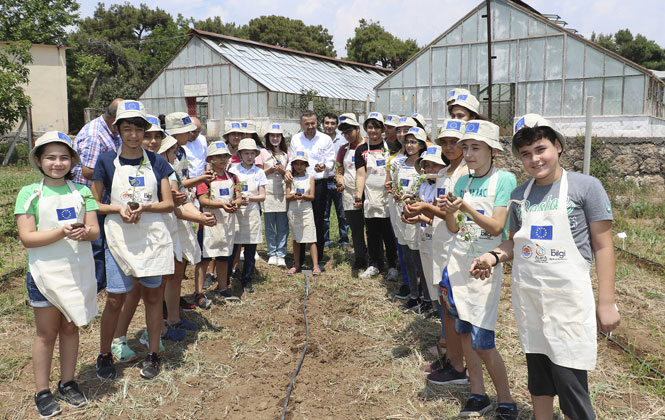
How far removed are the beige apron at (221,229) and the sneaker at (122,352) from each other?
1595 millimetres

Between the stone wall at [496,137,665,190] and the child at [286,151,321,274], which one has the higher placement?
the stone wall at [496,137,665,190]

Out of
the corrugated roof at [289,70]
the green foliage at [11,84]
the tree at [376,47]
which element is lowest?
the green foliage at [11,84]

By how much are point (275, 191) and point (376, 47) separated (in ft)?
148

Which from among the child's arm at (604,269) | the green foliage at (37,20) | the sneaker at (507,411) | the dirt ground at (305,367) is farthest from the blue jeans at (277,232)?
the green foliage at (37,20)

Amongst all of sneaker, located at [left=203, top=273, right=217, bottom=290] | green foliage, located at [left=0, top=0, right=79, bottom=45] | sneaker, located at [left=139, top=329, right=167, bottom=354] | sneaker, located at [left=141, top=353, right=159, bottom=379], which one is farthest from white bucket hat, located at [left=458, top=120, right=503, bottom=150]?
green foliage, located at [left=0, top=0, right=79, bottom=45]

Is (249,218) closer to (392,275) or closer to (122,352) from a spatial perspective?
(392,275)

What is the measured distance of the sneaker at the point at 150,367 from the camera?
3811 millimetres

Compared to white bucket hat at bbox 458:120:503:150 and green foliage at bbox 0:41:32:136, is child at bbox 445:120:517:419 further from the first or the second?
green foliage at bbox 0:41:32:136

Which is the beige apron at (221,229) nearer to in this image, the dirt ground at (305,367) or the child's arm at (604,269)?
the dirt ground at (305,367)

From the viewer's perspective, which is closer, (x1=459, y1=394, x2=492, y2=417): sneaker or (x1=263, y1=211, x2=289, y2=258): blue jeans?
(x1=459, y1=394, x2=492, y2=417): sneaker

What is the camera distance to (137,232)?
367 centimetres

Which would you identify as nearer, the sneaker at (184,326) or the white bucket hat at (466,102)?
the white bucket hat at (466,102)

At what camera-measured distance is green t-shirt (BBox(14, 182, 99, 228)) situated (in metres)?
3.12

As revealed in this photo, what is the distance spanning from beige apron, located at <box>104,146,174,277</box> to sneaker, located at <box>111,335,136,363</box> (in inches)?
31.2
